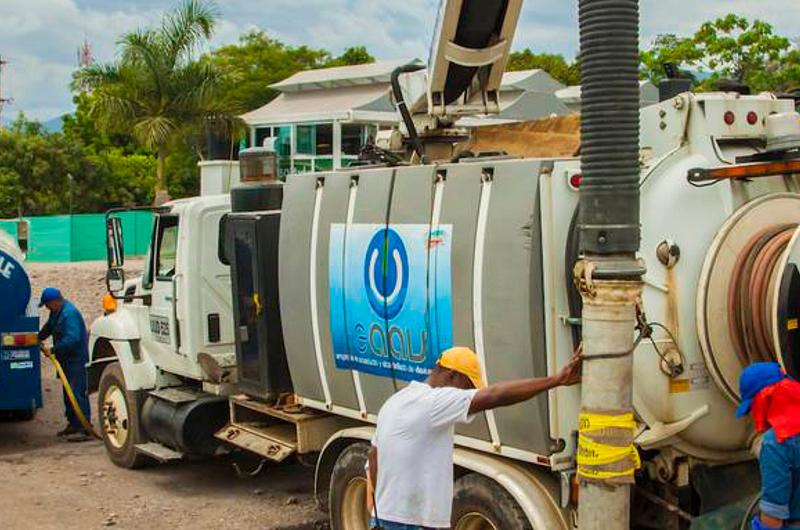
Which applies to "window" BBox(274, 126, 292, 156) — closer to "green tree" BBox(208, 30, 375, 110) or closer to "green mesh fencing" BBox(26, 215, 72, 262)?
"green mesh fencing" BBox(26, 215, 72, 262)

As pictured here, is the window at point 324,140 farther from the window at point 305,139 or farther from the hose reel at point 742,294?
the hose reel at point 742,294

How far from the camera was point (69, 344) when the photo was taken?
1104 centimetres

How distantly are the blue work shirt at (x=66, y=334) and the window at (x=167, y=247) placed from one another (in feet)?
7.40

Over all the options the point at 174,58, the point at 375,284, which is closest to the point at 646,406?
the point at 375,284

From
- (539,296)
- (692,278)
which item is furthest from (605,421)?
(692,278)

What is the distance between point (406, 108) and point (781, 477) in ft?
13.1

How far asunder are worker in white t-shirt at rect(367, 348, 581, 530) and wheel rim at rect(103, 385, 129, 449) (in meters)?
5.56

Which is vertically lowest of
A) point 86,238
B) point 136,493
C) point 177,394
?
point 136,493

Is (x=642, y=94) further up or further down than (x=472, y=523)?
further up

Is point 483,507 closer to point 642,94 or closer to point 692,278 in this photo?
point 692,278

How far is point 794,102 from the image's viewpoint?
6.05 m

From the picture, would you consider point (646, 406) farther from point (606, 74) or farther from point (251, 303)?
point (251, 303)

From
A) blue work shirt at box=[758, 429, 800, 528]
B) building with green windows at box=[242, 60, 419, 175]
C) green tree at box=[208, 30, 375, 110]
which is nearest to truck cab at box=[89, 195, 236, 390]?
blue work shirt at box=[758, 429, 800, 528]

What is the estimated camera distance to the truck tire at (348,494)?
6.68 meters
